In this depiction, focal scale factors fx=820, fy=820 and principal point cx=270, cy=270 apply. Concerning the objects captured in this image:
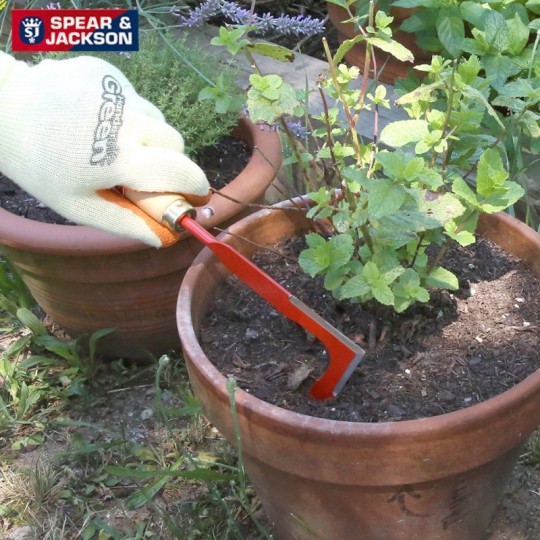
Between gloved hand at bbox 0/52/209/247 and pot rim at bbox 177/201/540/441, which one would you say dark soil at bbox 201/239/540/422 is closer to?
pot rim at bbox 177/201/540/441

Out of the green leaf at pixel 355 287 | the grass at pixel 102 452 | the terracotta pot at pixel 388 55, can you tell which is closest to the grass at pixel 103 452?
the grass at pixel 102 452

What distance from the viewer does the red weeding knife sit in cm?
133

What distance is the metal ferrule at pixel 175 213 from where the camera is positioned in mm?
1344

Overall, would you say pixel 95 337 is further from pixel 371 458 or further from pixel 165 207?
pixel 371 458

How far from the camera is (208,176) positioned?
2.08 m

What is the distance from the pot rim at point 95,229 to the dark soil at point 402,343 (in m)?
0.27

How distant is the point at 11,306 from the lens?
2209 mm

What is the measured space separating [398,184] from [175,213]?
37cm

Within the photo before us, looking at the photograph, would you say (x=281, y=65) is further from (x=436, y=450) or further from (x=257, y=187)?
(x=436, y=450)

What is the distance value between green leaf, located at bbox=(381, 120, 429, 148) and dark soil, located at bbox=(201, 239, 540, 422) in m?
0.31

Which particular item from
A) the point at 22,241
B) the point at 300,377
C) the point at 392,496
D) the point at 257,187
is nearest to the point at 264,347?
the point at 300,377

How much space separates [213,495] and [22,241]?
701 mm

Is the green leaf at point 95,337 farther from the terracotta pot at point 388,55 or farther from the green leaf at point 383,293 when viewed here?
the terracotta pot at point 388,55

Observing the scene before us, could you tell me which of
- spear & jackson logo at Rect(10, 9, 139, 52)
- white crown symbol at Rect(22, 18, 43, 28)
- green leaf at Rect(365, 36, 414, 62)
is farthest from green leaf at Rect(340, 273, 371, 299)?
white crown symbol at Rect(22, 18, 43, 28)
